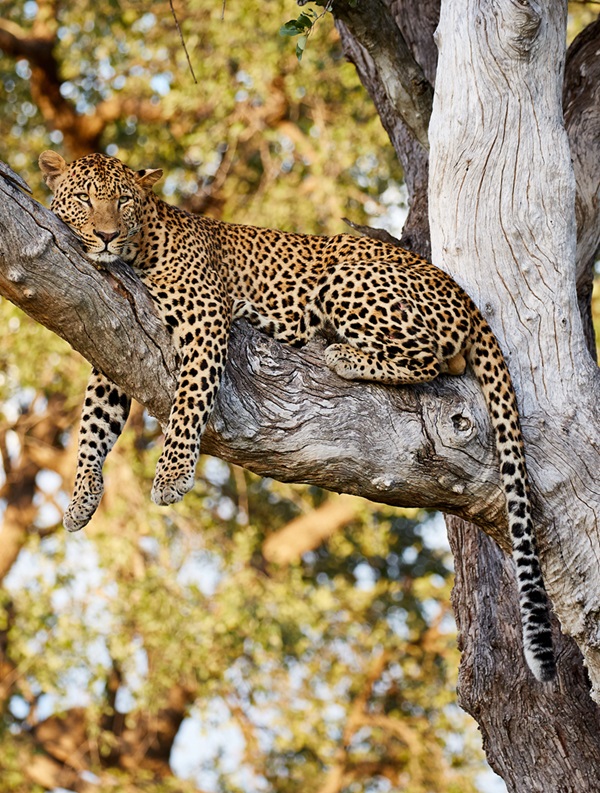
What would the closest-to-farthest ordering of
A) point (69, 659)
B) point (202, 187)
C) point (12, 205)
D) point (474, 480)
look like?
point (12, 205), point (474, 480), point (69, 659), point (202, 187)

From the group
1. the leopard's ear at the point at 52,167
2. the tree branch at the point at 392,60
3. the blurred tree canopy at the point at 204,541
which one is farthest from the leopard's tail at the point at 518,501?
the blurred tree canopy at the point at 204,541

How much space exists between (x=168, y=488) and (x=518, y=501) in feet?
5.26

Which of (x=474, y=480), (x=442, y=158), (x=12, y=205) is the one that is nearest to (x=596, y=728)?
(x=474, y=480)

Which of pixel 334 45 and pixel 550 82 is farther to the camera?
pixel 334 45

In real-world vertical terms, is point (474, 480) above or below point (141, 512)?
above

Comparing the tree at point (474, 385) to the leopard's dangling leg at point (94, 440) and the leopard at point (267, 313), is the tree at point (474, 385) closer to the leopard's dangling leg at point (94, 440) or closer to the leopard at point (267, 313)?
the leopard at point (267, 313)

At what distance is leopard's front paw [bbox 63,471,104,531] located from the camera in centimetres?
651

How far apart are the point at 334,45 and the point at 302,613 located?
654 cm

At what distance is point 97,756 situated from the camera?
598 inches

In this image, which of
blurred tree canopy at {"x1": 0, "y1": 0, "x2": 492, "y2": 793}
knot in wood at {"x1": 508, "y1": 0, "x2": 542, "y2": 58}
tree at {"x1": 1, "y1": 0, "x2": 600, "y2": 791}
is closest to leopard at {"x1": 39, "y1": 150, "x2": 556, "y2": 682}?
tree at {"x1": 1, "y1": 0, "x2": 600, "y2": 791}

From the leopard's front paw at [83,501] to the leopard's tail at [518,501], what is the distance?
1994mm

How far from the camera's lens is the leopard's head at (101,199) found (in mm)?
6234

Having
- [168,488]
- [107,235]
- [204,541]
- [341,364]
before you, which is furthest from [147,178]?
[204,541]

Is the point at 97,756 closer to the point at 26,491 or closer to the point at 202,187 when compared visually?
the point at 26,491
